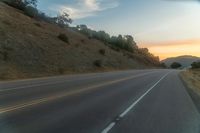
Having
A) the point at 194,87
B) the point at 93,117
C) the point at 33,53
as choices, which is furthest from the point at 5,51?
the point at 93,117

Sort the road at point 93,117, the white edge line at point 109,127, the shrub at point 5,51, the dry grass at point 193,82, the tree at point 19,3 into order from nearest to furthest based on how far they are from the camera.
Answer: the white edge line at point 109,127
the road at point 93,117
the dry grass at point 193,82
the shrub at point 5,51
the tree at point 19,3

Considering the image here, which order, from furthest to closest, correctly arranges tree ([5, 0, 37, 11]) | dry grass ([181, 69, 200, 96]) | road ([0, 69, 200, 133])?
tree ([5, 0, 37, 11]) < dry grass ([181, 69, 200, 96]) < road ([0, 69, 200, 133])

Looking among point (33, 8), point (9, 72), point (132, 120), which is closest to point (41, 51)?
point (9, 72)

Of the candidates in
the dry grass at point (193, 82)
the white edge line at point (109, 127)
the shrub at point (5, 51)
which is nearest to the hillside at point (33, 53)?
the shrub at point (5, 51)

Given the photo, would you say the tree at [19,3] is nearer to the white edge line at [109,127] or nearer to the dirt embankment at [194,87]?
the dirt embankment at [194,87]

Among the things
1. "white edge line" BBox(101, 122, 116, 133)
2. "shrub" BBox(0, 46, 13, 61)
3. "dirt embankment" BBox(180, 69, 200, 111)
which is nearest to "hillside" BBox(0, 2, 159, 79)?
"shrub" BBox(0, 46, 13, 61)

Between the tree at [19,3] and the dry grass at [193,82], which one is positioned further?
the tree at [19,3]

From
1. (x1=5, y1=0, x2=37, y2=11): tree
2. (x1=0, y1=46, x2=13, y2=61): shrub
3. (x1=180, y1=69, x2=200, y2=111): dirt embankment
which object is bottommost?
(x1=180, y1=69, x2=200, y2=111): dirt embankment

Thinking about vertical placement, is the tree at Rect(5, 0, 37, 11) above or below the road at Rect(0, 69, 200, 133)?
above

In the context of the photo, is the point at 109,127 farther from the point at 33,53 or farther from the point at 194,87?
the point at 33,53

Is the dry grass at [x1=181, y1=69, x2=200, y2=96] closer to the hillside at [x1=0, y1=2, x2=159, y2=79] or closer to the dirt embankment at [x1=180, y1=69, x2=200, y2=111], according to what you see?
the dirt embankment at [x1=180, y1=69, x2=200, y2=111]

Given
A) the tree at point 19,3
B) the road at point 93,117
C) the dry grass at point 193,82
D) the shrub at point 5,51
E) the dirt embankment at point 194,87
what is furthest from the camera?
the tree at point 19,3

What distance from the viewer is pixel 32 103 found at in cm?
1551

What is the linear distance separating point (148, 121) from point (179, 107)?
4.74 m
